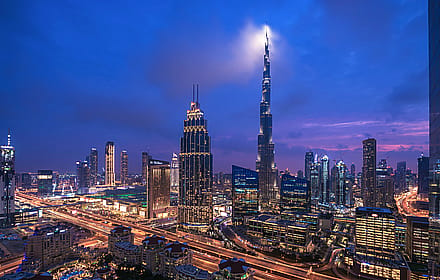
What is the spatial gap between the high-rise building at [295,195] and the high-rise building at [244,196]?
9627 mm

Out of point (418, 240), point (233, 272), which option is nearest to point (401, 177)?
point (418, 240)

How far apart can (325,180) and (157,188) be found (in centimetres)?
7228

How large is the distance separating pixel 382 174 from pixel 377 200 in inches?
489

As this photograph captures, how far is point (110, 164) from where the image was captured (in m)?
145

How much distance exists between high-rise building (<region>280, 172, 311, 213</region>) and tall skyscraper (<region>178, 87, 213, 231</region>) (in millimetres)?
22891

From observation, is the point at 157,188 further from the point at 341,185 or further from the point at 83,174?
the point at 83,174

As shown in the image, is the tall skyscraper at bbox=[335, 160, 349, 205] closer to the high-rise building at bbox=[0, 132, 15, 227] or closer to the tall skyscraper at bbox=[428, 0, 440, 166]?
the tall skyscraper at bbox=[428, 0, 440, 166]

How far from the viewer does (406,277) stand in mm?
31344

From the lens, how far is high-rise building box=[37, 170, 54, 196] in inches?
4033

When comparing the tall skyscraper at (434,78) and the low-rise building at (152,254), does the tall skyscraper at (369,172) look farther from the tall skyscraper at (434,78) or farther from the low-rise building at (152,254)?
the tall skyscraper at (434,78)

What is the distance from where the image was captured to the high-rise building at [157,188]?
73581mm

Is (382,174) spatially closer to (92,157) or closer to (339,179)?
(339,179)

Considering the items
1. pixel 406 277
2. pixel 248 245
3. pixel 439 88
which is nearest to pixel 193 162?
pixel 248 245

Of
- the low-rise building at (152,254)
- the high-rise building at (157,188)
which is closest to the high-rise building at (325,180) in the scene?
the high-rise building at (157,188)
